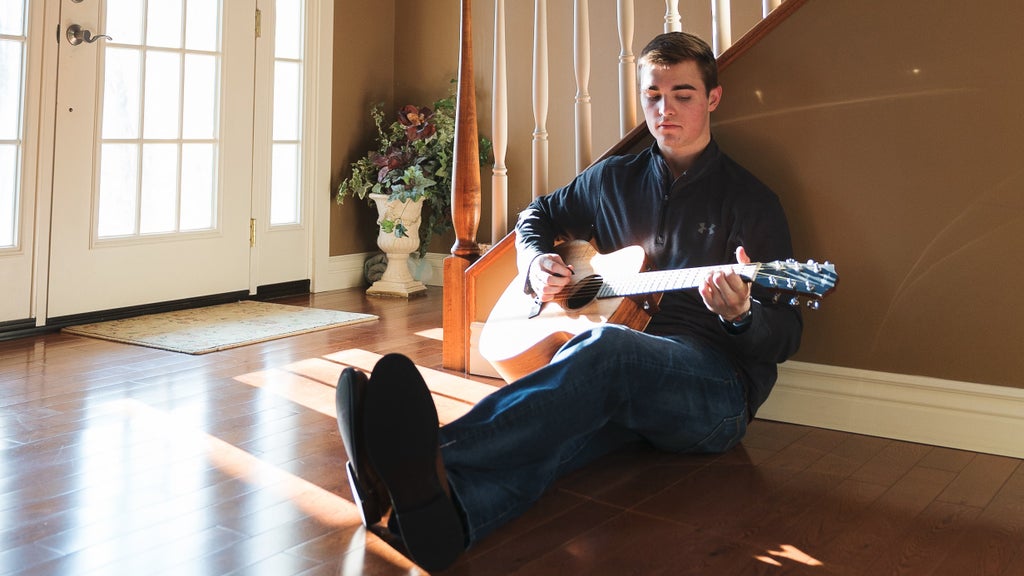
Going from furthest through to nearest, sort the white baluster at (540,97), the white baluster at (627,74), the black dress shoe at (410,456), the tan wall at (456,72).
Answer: the tan wall at (456,72) < the white baluster at (540,97) < the white baluster at (627,74) < the black dress shoe at (410,456)

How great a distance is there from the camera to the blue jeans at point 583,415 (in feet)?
5.01

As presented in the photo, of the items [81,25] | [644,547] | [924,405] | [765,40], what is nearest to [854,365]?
[924,405]

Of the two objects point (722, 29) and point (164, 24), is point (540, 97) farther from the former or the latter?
point (164, 24)

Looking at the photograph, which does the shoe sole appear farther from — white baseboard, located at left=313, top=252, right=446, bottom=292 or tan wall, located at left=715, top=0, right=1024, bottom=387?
white baseboard, located at left=313, top=252, right=446, bottom=292

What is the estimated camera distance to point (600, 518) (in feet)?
5.45

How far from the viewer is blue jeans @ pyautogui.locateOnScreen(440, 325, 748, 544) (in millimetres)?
1527

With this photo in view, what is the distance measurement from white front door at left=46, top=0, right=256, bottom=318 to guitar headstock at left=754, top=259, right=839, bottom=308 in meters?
2.57

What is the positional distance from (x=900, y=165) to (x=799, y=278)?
65 centimetres

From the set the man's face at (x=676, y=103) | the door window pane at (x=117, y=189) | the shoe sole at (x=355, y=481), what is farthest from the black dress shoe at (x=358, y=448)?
the door window pane at (x=117, y=189)

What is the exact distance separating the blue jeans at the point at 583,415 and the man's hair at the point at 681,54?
579 millimetres

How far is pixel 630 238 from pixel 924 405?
74 centimetres

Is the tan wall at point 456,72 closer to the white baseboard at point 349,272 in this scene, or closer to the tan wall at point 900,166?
the white baseboard at point 349,272

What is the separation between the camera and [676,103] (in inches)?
80.2

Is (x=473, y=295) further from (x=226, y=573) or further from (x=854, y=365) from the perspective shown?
(x=226, y=573)
